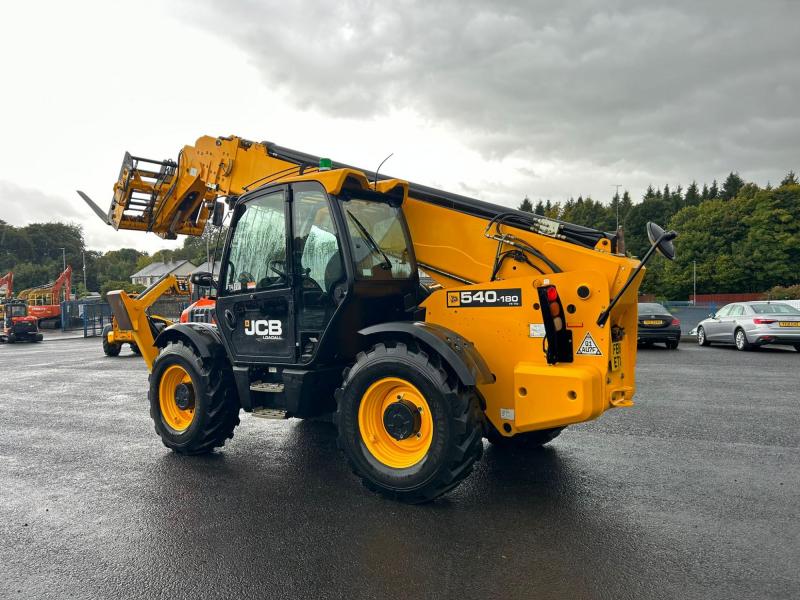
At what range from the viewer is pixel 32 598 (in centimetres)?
307

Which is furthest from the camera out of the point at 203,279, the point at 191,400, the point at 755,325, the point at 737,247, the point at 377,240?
the point at 737,247

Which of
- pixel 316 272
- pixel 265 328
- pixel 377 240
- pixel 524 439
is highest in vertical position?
pixel 377 240

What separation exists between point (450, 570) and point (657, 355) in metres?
13.5

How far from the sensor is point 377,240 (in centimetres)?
509

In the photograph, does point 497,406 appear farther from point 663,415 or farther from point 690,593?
point 663,415

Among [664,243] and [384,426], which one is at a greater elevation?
[664,243]

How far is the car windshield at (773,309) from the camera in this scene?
1567cm

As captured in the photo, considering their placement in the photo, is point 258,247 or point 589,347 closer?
point 589,347

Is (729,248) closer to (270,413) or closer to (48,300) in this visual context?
(48,300)

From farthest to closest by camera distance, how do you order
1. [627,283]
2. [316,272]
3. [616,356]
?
[316,272]
[616,356]
[627,283]

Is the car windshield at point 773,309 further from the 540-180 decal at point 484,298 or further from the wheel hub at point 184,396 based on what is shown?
the wheel hub at point 184,396

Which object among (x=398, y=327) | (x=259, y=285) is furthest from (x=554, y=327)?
(x=259, y=285)

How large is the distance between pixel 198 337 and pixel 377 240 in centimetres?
213

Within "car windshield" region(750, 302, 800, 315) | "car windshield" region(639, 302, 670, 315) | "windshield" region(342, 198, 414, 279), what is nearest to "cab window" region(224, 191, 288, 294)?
"windshield" region(342, 198, 414, 279)
